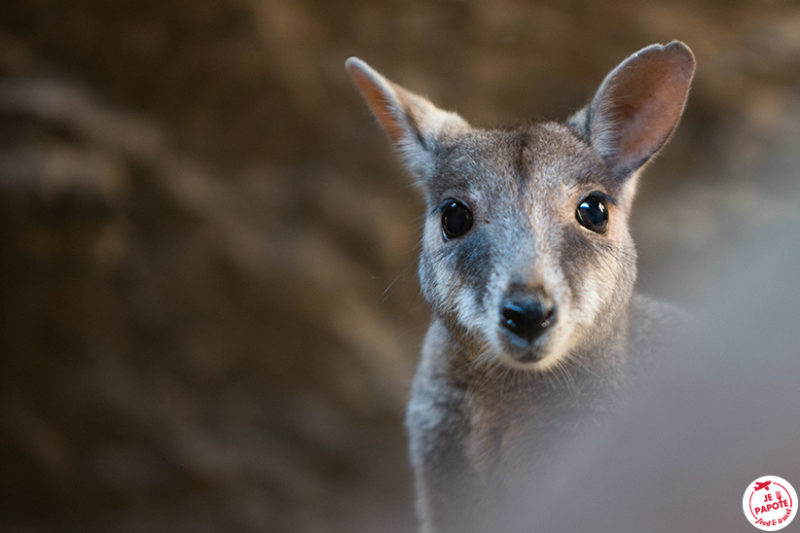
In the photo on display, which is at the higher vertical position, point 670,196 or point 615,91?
point 670,196

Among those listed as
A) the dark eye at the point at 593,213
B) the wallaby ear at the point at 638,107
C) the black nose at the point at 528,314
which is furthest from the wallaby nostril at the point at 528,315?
the wallaby ear at the point at 638,107

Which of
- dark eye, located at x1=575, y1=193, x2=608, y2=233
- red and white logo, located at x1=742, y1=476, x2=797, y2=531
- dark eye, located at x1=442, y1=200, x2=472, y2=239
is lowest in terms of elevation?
red and white logo, located at x1=742, y1=476, x2=797, y2=531

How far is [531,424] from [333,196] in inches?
80.3

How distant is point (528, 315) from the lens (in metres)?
1.71

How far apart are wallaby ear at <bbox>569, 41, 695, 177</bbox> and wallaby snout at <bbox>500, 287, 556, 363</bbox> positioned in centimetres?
63

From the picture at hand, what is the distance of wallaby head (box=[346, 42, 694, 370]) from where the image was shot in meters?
1.80

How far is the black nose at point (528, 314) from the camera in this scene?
5.61 feet

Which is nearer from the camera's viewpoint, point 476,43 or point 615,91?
point 615,91

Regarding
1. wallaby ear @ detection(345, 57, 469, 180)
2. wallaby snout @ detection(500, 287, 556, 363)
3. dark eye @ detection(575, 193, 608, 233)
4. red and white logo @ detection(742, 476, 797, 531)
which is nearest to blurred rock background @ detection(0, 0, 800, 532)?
wallaby ear @ detection(345, 57, 469, 180)

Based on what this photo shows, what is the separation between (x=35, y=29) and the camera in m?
3.43

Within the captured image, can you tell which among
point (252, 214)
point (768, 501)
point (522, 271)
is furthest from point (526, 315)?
point (252, 214)

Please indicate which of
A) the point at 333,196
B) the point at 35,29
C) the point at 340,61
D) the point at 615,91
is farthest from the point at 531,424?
the point at 35,29

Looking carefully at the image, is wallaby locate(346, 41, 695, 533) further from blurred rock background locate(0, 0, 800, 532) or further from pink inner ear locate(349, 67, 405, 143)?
blurred rock background locate(0, 0, 800, 532)

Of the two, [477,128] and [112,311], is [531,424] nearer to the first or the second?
[477,128]
